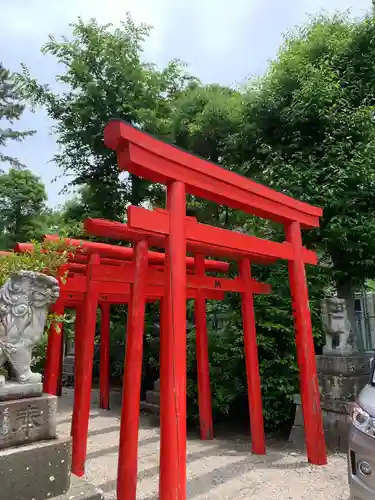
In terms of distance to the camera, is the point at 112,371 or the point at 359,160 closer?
the point at 359,160

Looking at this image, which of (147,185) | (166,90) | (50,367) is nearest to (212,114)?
(147,185)

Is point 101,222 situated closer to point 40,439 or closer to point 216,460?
point 40,439

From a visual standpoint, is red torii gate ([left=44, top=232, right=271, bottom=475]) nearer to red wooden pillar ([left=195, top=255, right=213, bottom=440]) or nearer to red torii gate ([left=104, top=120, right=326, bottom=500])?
red wooden pillar ([left=195, top=255, right=213, bottom=440])

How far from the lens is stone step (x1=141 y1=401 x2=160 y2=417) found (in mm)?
9485

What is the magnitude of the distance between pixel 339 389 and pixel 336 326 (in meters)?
0.97

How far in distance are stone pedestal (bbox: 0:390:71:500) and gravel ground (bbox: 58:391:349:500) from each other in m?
2.63

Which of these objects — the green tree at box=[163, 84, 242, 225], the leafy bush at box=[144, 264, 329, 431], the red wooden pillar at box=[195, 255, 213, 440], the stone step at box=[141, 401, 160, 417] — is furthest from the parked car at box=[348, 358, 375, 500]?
the green tree at box=[163, 84, 242, 225]

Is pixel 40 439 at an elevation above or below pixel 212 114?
below

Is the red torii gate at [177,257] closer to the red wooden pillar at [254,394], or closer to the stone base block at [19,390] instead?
the red wooden pillar at [254,394]

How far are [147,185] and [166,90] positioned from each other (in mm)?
3717

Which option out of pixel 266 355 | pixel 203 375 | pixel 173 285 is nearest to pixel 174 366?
pixel 173 285

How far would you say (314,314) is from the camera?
7.98m

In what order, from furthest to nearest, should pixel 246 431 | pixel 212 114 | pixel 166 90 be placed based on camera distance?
pixel 166 90 < pixel 212 114 < pixel 246 431

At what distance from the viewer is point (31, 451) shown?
8.19 feet
